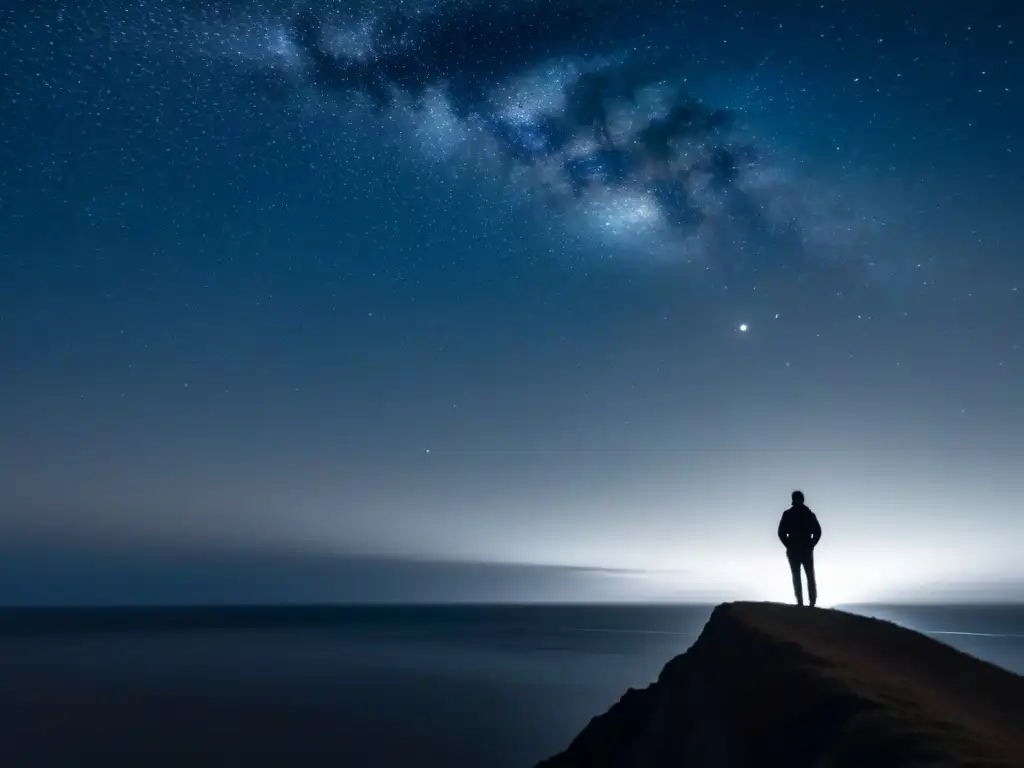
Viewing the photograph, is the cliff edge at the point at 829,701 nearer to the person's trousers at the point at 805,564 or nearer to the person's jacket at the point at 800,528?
the person's trousers at the point at 805,564

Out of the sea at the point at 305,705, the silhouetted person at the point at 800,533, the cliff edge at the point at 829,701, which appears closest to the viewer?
the cliff edge at the point at 829,701

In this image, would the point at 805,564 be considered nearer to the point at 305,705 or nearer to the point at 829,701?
the point at 829,701

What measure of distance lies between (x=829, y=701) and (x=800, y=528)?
8529 millimetres

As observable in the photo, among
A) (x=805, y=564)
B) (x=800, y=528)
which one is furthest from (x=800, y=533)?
(x=805, y=564)

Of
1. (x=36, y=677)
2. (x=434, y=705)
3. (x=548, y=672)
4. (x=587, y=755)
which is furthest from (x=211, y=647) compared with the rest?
(x=587, y=755)

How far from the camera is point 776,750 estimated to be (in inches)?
259

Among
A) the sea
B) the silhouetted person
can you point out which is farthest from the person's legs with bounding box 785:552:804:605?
the sea

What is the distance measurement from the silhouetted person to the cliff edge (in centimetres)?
104

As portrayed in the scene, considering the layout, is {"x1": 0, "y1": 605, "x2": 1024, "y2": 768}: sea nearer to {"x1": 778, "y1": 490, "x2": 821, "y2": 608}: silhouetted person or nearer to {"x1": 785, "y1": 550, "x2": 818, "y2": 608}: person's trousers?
{"x1": 785, "y1": 550, "x2": 818, "y2": 608}: person's trousers

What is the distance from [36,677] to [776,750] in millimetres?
73989

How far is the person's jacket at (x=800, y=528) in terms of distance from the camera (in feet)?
48.2

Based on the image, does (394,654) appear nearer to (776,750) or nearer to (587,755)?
(587,755)

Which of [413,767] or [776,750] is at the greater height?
[776,750]

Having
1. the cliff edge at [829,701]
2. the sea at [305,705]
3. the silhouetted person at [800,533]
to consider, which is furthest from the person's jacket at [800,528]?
the sea at [305,705]
